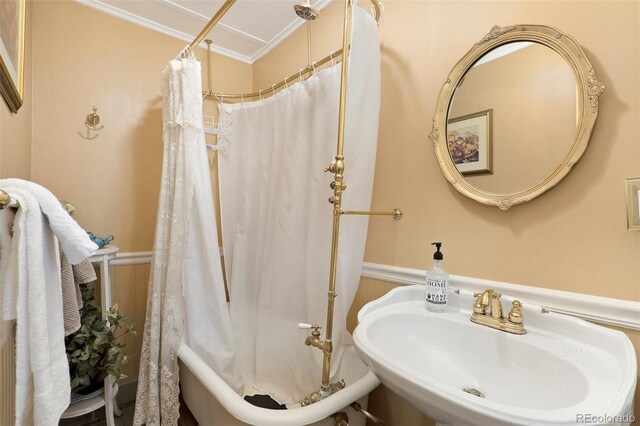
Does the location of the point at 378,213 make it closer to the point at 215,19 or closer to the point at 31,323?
the point at 31,323

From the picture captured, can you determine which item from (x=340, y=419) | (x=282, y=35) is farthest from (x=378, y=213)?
(x=282, y=35)

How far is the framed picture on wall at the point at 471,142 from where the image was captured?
1079 millimetres

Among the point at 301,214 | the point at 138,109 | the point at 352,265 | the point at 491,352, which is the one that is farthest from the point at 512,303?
the point at 138,109

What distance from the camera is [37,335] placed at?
673mm

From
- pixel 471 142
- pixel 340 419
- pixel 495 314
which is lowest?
pixel 340 419

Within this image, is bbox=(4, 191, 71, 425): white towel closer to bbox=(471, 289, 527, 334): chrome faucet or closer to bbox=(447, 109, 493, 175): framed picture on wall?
bbox=(471, 289, 527, 334): chrome faucet

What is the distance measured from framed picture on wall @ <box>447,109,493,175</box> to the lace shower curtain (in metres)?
1.18

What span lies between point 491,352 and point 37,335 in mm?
1176

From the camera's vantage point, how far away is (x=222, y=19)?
199cm

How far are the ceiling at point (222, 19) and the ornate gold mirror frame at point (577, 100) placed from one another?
104 centimetres

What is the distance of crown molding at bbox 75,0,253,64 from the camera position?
73.9 inches

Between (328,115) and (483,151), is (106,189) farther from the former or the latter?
(483,151)

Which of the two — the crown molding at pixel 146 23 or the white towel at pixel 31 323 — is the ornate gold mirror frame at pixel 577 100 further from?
the crown molding at pixel 146 23

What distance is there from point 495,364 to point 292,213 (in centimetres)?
105
